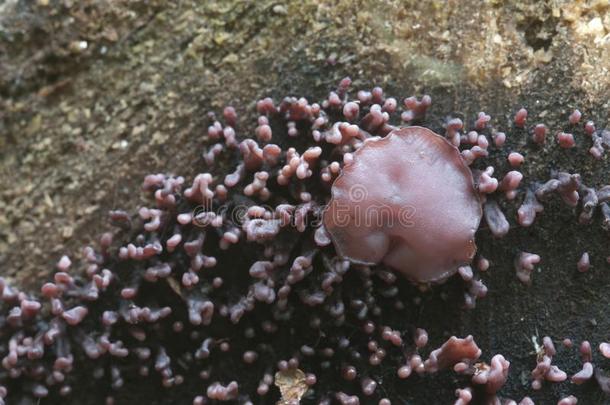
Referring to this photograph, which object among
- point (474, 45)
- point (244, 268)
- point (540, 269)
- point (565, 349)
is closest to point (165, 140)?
point (244, 268)

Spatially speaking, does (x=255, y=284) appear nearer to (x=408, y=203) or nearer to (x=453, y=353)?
(x=408, y=203)

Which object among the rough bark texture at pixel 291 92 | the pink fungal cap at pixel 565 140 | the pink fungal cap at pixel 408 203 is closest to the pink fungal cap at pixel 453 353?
the rough bark texture at pixel 291 92

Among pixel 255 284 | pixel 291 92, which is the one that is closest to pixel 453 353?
pixel 255 284

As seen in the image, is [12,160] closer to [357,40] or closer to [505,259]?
[357,40]

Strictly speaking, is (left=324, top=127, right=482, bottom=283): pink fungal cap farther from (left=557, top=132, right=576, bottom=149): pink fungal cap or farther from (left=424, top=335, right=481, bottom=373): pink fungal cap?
(left=557, top=132, right=576, bottom=149): pink fungal cap

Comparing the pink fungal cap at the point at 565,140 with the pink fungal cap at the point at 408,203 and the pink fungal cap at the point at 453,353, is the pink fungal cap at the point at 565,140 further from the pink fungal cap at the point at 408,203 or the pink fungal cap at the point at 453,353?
the pink fungal cap at the point at 453,353

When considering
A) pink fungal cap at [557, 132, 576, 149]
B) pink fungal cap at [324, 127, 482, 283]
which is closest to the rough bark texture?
pink fungal cap at [557, 132, 576, 149]
